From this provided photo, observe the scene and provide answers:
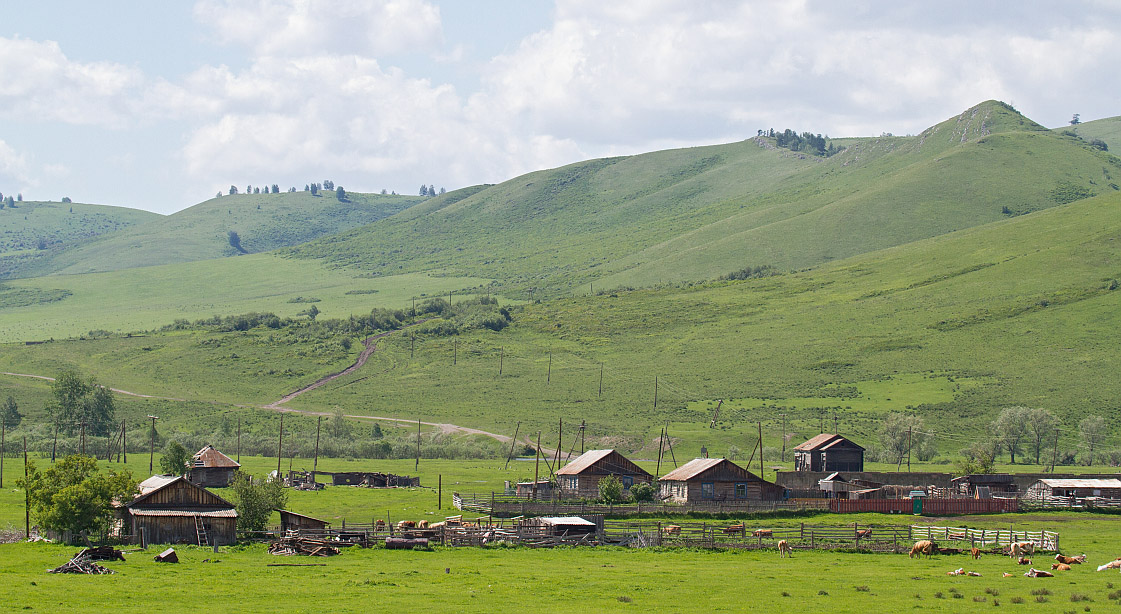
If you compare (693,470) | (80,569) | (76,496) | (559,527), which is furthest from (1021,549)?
(76,496)

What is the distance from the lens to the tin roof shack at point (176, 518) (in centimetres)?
5134

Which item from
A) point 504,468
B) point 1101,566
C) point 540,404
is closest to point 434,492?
point 504,468

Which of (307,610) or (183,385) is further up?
(183,385)

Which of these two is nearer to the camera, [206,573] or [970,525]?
[206,573]

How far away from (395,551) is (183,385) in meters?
122

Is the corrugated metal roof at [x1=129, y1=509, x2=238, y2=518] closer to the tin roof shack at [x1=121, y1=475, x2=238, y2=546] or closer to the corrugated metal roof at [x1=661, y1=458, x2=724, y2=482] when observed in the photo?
the tin roof shack at [x1=121, y1=475, x2=238, y2=546]

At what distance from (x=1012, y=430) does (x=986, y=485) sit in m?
43.1

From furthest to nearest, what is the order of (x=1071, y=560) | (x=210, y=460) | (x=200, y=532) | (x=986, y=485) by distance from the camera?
(x=210, y=460)
(x=986, y=485)
(x=200, y=532)
(x=1071, y=560)

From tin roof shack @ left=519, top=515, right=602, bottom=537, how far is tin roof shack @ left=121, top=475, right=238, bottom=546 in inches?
510

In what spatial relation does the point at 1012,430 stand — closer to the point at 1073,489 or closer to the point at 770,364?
the point at 1073,489

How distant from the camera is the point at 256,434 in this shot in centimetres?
12812

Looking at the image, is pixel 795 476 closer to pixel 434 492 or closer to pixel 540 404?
pixel 434 492

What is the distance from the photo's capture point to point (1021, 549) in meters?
49.2

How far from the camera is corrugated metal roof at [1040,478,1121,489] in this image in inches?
2852
